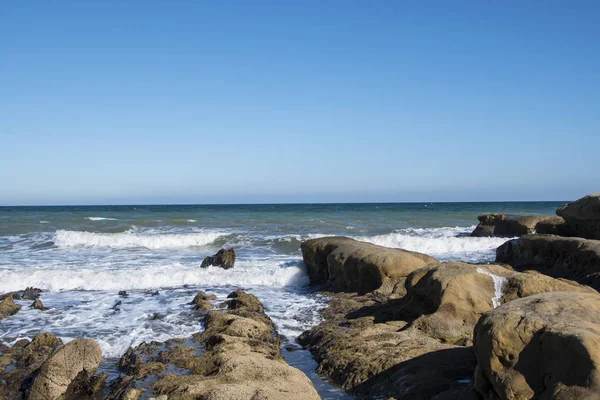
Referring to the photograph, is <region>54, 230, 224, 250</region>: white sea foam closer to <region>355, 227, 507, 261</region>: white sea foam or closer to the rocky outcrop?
<region>355, 227, 507, 261</region>: white sea foam

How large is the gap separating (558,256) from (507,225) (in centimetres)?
1179

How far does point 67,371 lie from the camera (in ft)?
21.0

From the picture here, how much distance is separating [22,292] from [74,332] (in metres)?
4.70

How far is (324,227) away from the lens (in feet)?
102

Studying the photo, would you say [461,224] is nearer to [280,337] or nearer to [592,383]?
[280,337]

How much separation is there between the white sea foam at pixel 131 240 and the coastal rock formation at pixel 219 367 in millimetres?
15920

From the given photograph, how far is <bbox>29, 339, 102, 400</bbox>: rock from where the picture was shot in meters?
6.14

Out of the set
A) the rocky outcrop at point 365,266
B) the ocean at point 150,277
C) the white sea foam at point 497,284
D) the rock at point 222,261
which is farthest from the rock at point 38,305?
the white sea foam at point 497,284

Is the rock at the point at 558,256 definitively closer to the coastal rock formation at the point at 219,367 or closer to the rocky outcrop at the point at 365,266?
the rocky outcrop at the point at 365,266

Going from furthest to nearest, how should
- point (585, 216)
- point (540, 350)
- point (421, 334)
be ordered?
point (585, 216) → point (421, 334) → point (540, 350)

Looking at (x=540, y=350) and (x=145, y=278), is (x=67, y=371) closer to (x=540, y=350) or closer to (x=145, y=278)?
(x=540, y=350)

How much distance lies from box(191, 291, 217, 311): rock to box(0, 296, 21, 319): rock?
3.45 m

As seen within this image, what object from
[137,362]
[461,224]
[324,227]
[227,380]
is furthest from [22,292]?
[461,224]

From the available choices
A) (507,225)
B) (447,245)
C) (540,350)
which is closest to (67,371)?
(540,350)
